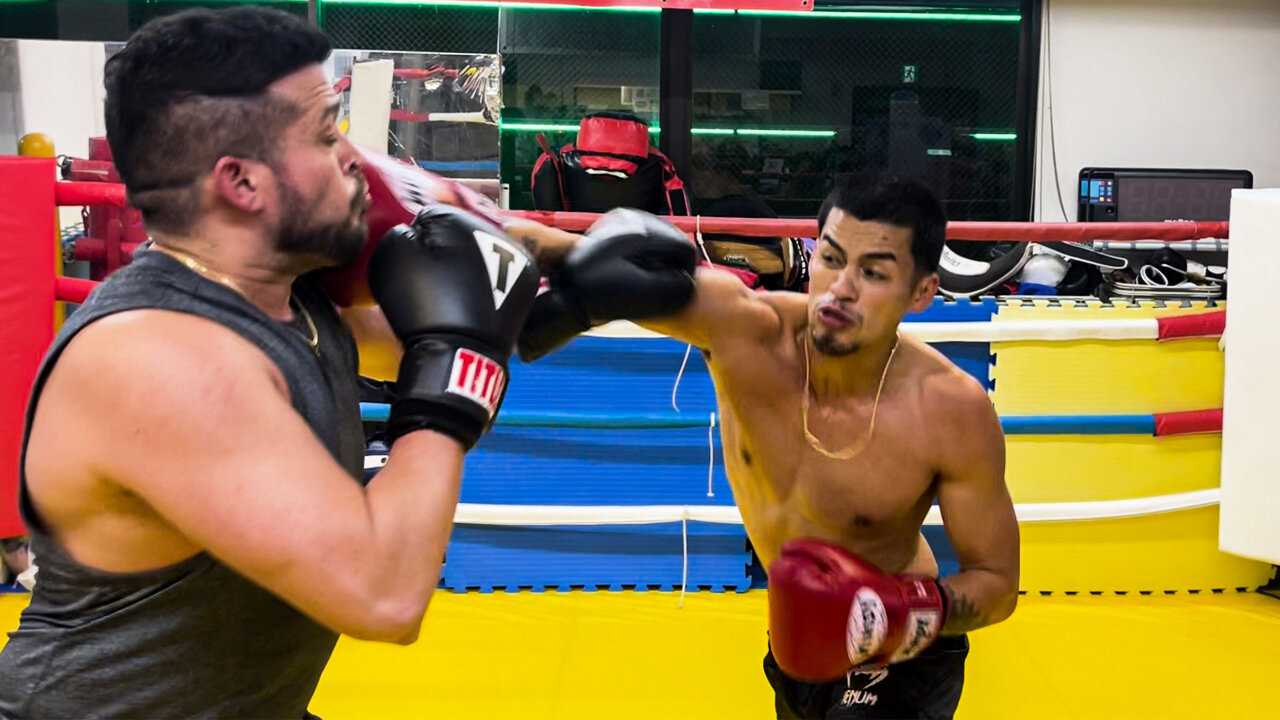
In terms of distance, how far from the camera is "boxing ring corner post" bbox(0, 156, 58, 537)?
8.35 feet

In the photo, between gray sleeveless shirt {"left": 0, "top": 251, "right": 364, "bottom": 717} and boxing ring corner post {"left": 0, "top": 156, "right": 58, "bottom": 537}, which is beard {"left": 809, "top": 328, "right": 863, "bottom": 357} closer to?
gray sleeveless shirt {"left": 0, "top": 251, "right": 364, "bottom": 717}

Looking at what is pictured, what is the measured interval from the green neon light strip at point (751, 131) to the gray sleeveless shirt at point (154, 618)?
4.21 meters

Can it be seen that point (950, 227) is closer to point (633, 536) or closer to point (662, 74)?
point (633, 536)

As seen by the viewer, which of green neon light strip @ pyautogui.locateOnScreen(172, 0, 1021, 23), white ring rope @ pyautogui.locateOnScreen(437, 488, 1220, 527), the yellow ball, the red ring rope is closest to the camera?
the red ring rope

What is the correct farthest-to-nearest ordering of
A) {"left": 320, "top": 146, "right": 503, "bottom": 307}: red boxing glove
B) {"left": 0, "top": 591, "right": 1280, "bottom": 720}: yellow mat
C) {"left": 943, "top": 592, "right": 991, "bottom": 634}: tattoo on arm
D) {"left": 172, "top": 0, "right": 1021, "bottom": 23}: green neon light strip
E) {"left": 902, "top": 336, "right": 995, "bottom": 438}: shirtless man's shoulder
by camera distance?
{"left": 172, "top": 0, "right": 1021, "bottom": 23}: green neon light strip < {"left": 0, "top": 591, "right": 1280, "bottom": 720}: yellow mat < {"left": 902, "top": 336, "right": 995, "bottom": 438}: shirtless man's shoulder < {"left": 943, "top": 592, "right": 991, "bottom": 634}: tattoo on arm < {"left": 320, "top": 146, "right": 503, "bottom": 307}: red boxing glove

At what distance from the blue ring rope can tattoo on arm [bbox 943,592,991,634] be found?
1411 mm

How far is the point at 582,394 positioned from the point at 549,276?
1708mm

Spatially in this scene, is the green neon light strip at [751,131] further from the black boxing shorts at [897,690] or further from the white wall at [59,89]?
the black boxing shorts at [897,690]

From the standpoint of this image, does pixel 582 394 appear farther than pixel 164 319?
Yes

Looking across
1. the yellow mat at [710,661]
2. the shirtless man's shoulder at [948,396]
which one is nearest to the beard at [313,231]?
the shirtless man's shoulder at [948,396]

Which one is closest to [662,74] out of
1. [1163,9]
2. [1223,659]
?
[1163,9]

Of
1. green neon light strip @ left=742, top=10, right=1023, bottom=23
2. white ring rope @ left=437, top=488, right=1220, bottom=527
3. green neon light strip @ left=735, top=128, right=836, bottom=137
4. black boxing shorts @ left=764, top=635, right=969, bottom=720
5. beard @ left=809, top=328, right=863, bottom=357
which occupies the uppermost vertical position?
green neon light strip @ left=742, top=10, right=1023, bottom=23

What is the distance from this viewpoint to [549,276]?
1532 millimetres

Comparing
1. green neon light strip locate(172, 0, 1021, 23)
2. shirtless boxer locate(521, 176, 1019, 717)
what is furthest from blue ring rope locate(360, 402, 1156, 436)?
green neon light strip locate(172, 0, 1021, 23)
